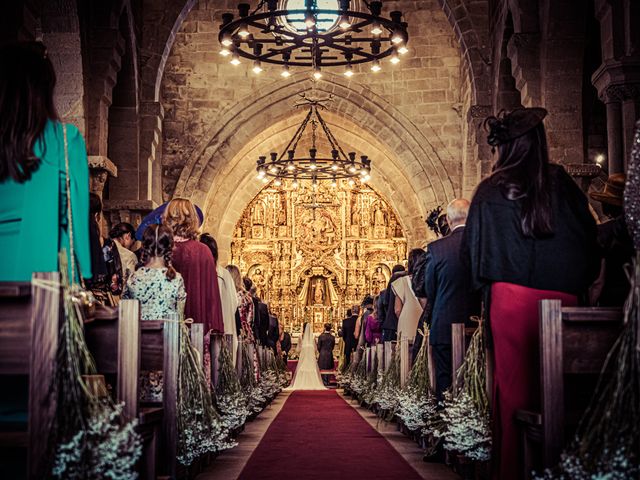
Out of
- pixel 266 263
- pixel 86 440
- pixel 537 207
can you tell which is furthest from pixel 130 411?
pixel 266 263

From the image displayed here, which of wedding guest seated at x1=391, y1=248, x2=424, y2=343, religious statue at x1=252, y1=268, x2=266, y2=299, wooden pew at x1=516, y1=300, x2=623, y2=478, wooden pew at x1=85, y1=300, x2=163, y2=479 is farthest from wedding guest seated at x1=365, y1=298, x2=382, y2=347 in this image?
religious statue at x1=252, y1=268, x2=266, y2=299

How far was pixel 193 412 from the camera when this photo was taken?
493 centimetres

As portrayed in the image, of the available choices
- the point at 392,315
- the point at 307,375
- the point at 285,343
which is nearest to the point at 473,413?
the point at 392,315

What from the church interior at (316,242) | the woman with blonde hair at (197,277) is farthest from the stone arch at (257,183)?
the woman with blonde hair at (197,277)

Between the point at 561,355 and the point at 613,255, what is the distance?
1.52 meters

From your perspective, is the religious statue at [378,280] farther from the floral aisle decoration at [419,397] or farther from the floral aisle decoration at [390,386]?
the floral aisle decoration at [419,397]

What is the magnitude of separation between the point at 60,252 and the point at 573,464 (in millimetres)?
1826

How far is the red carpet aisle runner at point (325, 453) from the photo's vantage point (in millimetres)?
5188

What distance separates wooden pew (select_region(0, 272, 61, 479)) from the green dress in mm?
390

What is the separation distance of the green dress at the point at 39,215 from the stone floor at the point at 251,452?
7.05ft

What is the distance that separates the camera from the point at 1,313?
2.95 meters

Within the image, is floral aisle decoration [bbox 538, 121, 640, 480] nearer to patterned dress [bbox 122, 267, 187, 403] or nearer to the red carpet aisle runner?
the red carpet aisle runner

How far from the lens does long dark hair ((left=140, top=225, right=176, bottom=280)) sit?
5551 millimetres

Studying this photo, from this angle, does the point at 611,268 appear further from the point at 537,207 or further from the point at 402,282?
the point at 402,282
